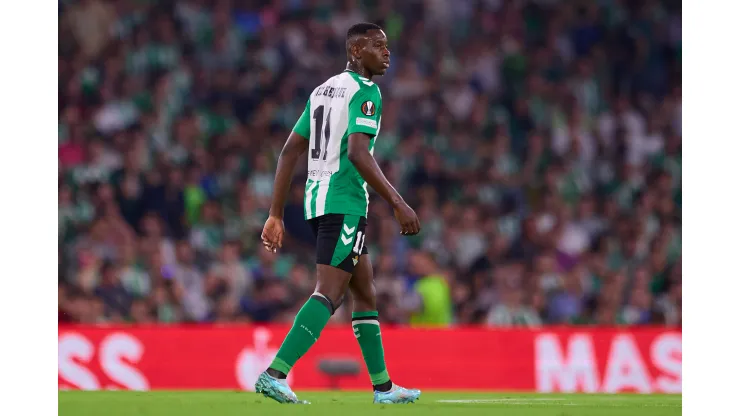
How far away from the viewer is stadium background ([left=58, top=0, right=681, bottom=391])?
44.1ft

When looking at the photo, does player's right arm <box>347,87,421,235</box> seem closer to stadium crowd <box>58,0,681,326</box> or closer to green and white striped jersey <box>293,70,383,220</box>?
green and white striped jersey <box>293,70,383,220</box>

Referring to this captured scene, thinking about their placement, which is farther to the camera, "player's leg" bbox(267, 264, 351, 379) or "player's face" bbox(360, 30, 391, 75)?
"player's face" bbox(360, 30, 391, 75)

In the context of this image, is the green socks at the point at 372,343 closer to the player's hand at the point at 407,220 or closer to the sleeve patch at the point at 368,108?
the player's hand at the point at 407,220

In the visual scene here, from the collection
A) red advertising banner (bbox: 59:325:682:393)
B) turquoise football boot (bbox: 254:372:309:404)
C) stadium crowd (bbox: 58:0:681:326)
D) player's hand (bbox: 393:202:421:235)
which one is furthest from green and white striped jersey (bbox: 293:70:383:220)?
stadium crowd (bbox: 58:0:681:326)

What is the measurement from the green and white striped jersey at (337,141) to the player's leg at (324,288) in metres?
0.10

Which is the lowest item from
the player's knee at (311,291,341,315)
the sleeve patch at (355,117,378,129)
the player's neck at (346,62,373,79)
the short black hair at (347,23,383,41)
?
the player's knee at (311,291,341,315)

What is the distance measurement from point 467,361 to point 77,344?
13.2ft

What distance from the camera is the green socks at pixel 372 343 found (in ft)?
23.5

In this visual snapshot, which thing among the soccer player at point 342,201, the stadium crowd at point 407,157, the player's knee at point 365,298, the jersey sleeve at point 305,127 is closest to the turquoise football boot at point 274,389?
the soccer player at point 342,201

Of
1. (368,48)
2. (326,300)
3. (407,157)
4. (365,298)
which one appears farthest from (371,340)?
(407,157)

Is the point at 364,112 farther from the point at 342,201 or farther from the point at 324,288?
the point at 324,288

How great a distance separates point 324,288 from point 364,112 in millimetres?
1038

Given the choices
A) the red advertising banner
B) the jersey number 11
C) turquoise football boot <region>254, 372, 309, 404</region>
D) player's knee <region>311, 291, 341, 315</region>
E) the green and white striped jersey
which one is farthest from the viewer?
the red advertising banner

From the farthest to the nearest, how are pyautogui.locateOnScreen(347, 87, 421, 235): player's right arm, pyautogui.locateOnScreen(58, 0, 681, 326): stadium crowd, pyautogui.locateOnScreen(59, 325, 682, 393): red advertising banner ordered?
pyautogui.locateOnScreen(58, 0, 681, 326): stadium crowd → pyautogui.locateOnScreen(59, 325, 682, 393): red advertising banner → pyautogui.locateOnScreen(347, 87, 421, 235): player's right arm
